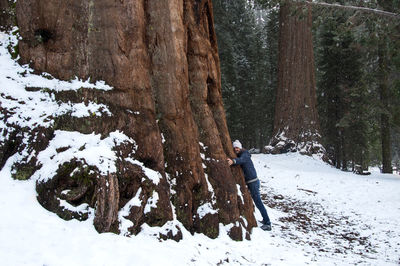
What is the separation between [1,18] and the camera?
4.76 metres

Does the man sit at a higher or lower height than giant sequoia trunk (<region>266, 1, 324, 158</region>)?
lower

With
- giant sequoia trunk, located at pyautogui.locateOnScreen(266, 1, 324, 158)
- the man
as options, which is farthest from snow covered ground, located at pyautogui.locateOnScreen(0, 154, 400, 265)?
giant sequoia trunk, located at pyautogui.locateOnScreen(266, 1, 324, 158)

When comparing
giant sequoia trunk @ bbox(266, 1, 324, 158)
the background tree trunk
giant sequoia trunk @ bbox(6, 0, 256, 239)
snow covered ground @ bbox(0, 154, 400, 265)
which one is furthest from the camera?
A: the background tree trunk

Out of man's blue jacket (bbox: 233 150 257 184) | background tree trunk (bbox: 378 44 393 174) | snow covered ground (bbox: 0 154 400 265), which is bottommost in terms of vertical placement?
snow covered ground (bbox: 0 154 400 265)

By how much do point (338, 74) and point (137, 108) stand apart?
1621cm

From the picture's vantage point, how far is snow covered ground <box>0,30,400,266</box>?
119 inches

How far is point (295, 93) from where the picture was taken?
14609 millimetres

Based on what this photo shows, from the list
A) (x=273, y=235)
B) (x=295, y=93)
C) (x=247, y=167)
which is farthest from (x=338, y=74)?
(x=273, y=235)

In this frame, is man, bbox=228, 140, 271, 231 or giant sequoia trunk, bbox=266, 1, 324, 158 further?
giant sequoia trunk, bbox=266, 1, 324, 158

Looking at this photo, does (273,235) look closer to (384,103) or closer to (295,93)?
(295,93)

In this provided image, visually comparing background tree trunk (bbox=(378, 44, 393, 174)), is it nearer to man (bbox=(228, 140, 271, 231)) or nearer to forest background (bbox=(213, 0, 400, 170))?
forest background (bbox=(213, 0, 400, 170))

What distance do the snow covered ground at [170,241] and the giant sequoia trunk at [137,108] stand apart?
0.18 m

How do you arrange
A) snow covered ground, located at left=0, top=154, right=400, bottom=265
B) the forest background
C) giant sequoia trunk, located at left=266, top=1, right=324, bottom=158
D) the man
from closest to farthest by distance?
snow covered ground, located at left=0, top=154, right=400, bottom=265 → the man → the forest background → giant sequoia trunk, located at left=266, top=1, right=324, bottom=158

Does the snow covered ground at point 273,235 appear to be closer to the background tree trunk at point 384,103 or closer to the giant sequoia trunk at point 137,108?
the giant sequoia trunk at point 137,108
